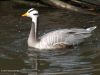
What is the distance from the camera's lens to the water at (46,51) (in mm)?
10008

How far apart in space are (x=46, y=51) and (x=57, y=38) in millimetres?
481

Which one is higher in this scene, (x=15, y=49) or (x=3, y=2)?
(x=3, y=2)

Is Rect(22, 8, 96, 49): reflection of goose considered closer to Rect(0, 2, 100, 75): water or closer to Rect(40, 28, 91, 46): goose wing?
Rect(40, 28, 91, 46): goose wing

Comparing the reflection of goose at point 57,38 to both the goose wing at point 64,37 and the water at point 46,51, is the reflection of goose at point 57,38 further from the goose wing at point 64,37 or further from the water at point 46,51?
the water at point 46,51

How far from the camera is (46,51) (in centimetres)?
1148

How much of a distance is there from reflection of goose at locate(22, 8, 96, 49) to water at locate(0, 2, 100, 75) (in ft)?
0.59

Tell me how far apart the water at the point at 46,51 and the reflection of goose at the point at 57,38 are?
18 cm

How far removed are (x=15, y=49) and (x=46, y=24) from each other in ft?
7.45

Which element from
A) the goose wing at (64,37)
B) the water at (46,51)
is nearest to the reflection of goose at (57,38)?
the goose wing at (64,37)

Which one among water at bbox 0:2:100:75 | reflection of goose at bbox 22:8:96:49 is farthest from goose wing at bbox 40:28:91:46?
water at bbox 0:2:100:75

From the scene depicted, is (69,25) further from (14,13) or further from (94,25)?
(14,13)

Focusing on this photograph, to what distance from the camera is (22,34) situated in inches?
498

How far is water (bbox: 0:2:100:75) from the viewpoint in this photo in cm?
1001

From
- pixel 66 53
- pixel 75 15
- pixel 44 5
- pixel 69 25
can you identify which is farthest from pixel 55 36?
pixel 44 5
